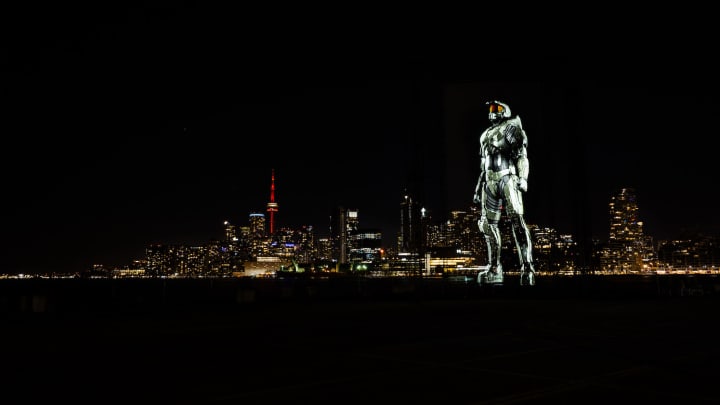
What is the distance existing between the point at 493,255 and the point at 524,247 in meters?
2.42

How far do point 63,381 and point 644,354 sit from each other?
9.41 meters

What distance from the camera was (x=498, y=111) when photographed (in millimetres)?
32750

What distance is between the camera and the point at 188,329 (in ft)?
48.5

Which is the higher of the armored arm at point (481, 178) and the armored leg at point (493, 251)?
the armored arm at point (481, 178)

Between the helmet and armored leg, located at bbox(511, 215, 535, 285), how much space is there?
5855mm

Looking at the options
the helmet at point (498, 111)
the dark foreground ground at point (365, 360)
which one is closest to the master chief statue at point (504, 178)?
the helmet at point (498, 111)

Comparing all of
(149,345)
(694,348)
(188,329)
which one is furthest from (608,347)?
(188,329)

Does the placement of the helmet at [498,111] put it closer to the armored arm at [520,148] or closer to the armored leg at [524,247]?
the armored arm at [520,148]

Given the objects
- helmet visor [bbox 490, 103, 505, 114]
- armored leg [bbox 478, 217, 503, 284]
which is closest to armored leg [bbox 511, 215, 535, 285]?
armored leg [bbox 478, 217, 503, 284]

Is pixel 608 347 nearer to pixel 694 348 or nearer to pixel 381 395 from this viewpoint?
pixel 694 348

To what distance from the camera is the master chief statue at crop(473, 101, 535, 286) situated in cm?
3241

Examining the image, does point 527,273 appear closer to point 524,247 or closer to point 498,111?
point 524,247

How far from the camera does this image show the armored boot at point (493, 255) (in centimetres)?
3522

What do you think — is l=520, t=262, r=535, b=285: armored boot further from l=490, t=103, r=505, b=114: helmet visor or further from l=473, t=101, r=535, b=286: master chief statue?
l=490, t=103, r=505, b=114: helmet visor
